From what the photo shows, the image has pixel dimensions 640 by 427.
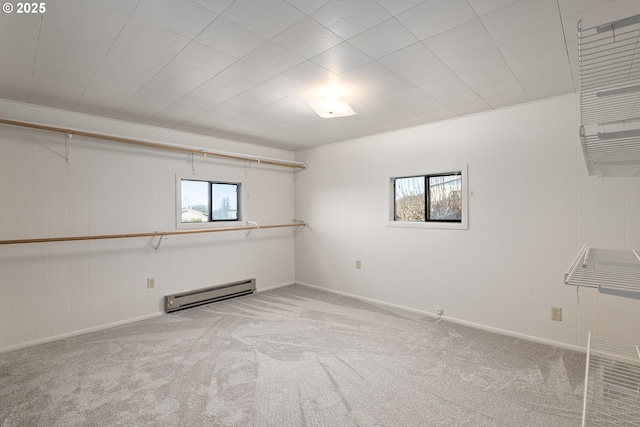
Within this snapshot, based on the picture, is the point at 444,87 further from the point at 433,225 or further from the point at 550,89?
the point at 433,225

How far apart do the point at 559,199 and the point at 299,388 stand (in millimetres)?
2833

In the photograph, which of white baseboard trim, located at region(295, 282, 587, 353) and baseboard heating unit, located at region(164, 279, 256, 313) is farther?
baseboard heating unit, located at region(164, 279, 256, 313)

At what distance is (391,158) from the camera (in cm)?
413

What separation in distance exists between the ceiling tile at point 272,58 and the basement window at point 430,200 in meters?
2.30

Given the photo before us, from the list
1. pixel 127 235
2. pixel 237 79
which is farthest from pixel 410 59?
pixel 127 235

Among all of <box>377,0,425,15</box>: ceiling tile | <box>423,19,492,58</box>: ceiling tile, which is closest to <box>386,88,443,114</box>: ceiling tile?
<box>423,19,492,58</box>: ceiling tile

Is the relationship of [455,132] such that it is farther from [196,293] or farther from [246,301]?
[196,293]

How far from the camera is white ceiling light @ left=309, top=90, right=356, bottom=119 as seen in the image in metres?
2.67

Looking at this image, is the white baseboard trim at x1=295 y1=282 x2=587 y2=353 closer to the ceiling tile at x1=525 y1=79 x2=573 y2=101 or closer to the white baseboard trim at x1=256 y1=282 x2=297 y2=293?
the white baseboard trim at x1=256 y1=282 x2=297 y2=293

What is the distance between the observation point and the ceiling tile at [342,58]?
6.67 feet

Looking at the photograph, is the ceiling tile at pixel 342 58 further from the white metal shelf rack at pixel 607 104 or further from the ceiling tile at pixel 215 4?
the white metal shelf rack at pixel 607 104

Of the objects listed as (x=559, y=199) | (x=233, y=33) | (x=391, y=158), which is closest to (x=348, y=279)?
(x=391, y=158)

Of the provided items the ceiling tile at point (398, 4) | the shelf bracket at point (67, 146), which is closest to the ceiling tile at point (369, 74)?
the ceiling tile at point (398, 4)

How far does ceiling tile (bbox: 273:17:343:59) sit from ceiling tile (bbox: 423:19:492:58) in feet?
2.01
